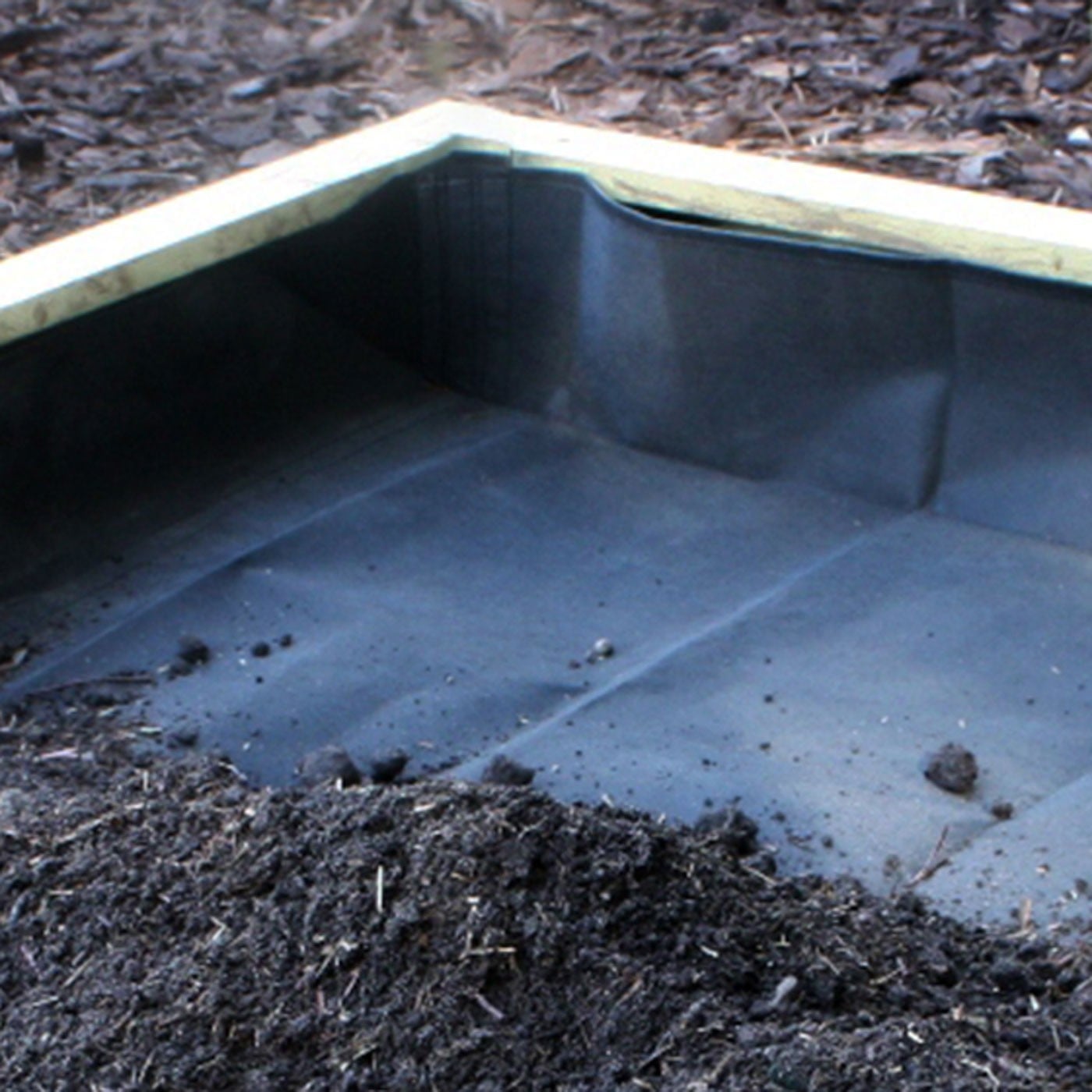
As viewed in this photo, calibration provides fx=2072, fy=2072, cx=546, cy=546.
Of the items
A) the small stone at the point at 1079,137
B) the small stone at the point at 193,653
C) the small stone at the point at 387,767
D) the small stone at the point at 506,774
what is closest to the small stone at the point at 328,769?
the small stone at the point at 387,767

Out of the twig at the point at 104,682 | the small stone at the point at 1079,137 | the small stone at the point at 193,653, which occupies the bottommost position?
the twig at the point at 104,682

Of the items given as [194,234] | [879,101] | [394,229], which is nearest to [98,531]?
[194,234]

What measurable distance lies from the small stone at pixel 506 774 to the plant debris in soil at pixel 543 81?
182 centimetres

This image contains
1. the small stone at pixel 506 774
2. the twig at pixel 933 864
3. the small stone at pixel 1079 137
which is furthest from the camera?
the small stone at pixel 1079 137

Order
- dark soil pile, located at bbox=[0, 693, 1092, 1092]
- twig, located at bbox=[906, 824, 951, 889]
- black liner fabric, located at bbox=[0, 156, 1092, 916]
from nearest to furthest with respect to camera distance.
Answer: dark soil pile, located at bbox=[0, 693, 1092, 1092] < twig, located at bbox=[906, 824, 951, 889] < black liner fabric, located at bbox=[0, 156, 1092, 916]

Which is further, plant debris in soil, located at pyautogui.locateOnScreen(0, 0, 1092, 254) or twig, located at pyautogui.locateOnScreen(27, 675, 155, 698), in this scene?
plant debris in soil, located at pyautogui.locateOnScreen(0, 0, 1092, 254)

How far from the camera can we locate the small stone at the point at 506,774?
2.67m

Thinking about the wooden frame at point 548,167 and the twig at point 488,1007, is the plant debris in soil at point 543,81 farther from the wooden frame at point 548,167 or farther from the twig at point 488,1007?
the twig at point 488,1007

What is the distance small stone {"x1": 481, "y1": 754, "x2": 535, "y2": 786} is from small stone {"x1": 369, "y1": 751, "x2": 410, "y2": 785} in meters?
0.13

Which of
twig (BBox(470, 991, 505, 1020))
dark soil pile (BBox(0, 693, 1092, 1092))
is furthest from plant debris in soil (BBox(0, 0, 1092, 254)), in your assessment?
twig (BBox(470, 991, 505, 1020))

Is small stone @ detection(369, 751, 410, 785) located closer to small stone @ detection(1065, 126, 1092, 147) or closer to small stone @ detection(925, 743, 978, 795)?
small stone @ detection(925, 743, 978, 795)

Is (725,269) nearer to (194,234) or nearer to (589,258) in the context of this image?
(589,258)

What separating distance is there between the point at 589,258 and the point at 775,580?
0.69m

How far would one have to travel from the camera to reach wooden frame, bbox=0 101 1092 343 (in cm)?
311
